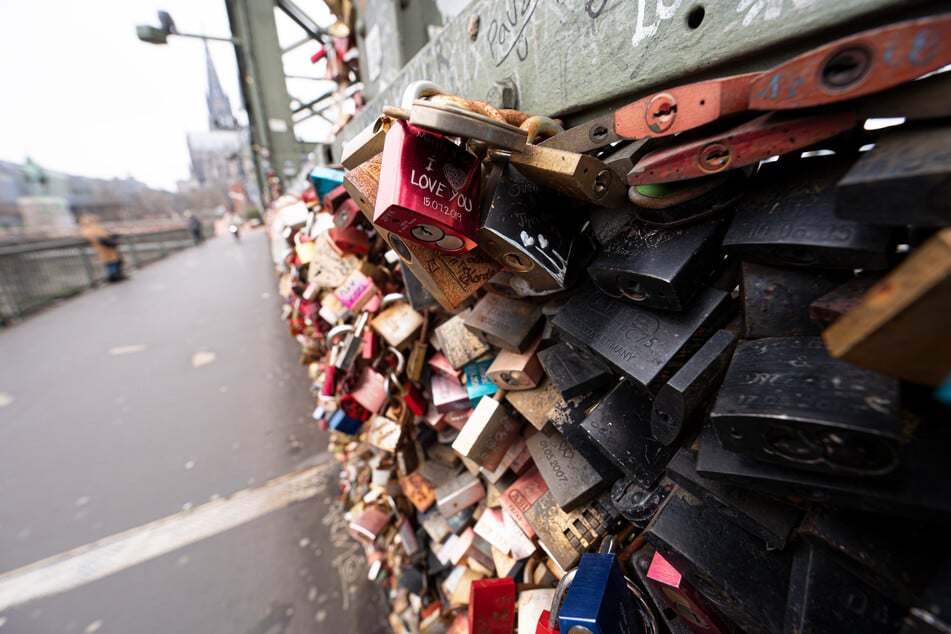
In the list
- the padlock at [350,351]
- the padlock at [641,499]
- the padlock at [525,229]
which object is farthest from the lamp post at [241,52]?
the padlock at [641,499]

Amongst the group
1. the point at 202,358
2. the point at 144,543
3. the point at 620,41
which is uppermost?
the point at 620,41

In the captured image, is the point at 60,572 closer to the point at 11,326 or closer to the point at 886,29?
the point at 886,29

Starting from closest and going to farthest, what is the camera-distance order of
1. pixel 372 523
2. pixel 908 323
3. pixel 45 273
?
pixel 908 323, pixel 372 523, pixel 45 273

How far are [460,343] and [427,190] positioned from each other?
→ 629 millimetres

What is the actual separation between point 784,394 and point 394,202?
23.2 inches

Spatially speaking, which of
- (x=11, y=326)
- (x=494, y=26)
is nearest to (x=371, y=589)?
(x=494, y=26)

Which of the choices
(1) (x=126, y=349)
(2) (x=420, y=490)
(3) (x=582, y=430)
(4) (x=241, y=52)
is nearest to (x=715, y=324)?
(3) (x=582, y=430)

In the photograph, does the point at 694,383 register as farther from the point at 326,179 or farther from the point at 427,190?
the point at 326,179

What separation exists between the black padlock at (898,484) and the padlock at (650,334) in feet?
0.62

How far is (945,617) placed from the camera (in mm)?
323

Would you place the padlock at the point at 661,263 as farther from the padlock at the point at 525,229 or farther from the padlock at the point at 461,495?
the padlock at the point at 461,495

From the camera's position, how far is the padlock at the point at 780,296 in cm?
52

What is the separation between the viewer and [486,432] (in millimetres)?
1013

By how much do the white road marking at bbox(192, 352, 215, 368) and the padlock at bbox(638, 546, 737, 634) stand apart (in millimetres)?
5214
